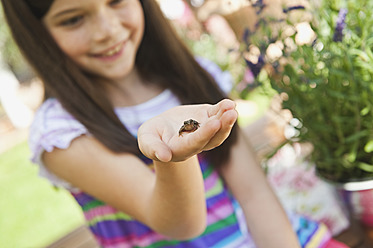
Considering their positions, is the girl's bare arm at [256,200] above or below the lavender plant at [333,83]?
below

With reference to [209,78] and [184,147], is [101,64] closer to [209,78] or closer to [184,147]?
[209,78]

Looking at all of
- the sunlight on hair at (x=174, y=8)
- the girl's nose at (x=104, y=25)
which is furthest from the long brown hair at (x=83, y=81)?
the sunlight on hair at (x=174, y=8)

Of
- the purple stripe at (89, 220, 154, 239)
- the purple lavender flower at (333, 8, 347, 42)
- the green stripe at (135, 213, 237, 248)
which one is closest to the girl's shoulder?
the purple stripe at (89, 220, 154, 239)

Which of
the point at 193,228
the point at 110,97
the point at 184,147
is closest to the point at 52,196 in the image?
the point at 110,97

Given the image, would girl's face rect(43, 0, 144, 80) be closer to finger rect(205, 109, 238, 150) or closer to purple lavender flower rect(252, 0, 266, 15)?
purple lavender flower rect(252, 0, 266, 15)

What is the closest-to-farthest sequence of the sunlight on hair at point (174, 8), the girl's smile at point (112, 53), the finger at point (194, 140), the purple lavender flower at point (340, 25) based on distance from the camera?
the finger at point (194, 140), the purple lavender flower at point (340, 25), the girl's smile at point (112, 53), the sunlight on hair at point (174, 8)

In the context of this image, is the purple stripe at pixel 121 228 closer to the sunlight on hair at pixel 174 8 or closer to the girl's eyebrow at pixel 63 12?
the girl's eyebrow at pixel 63 12

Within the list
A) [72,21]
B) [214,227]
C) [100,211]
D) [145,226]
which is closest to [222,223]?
[214,227]

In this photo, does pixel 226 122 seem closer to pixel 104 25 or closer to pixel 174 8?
pixel 104 25
